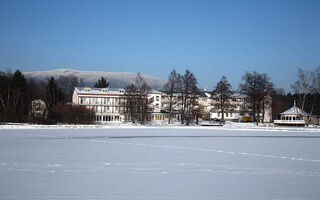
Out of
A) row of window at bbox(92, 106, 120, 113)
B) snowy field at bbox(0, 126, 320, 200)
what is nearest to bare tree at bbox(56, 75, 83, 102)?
row of window at bbox(92, 106, 120, 113)

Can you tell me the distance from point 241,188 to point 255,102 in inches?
2588

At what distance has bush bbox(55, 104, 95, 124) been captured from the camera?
6203 cm

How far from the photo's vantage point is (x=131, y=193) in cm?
905

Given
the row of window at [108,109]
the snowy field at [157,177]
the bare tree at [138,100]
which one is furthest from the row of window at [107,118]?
the snowy field at [157,177]

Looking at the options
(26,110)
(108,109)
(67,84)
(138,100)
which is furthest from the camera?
(67,84)

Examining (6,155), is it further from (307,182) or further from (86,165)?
(307,182)

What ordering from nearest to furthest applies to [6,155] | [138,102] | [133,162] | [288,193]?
[288,193], [133,162], [6,155], [138,102]

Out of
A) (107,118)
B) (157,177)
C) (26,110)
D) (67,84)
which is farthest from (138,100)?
(157,177)

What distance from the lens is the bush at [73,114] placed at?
204 feet

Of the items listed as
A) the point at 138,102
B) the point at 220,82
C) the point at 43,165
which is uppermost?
the point at 220,82

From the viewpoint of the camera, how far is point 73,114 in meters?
62.0

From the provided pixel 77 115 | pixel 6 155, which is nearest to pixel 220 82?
pixel 77 115

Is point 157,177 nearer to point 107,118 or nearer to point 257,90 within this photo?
point 257,90

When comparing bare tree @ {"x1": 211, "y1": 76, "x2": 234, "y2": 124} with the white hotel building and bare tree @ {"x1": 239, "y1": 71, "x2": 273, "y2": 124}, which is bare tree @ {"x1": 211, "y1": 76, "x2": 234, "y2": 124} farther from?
the white hotel building
